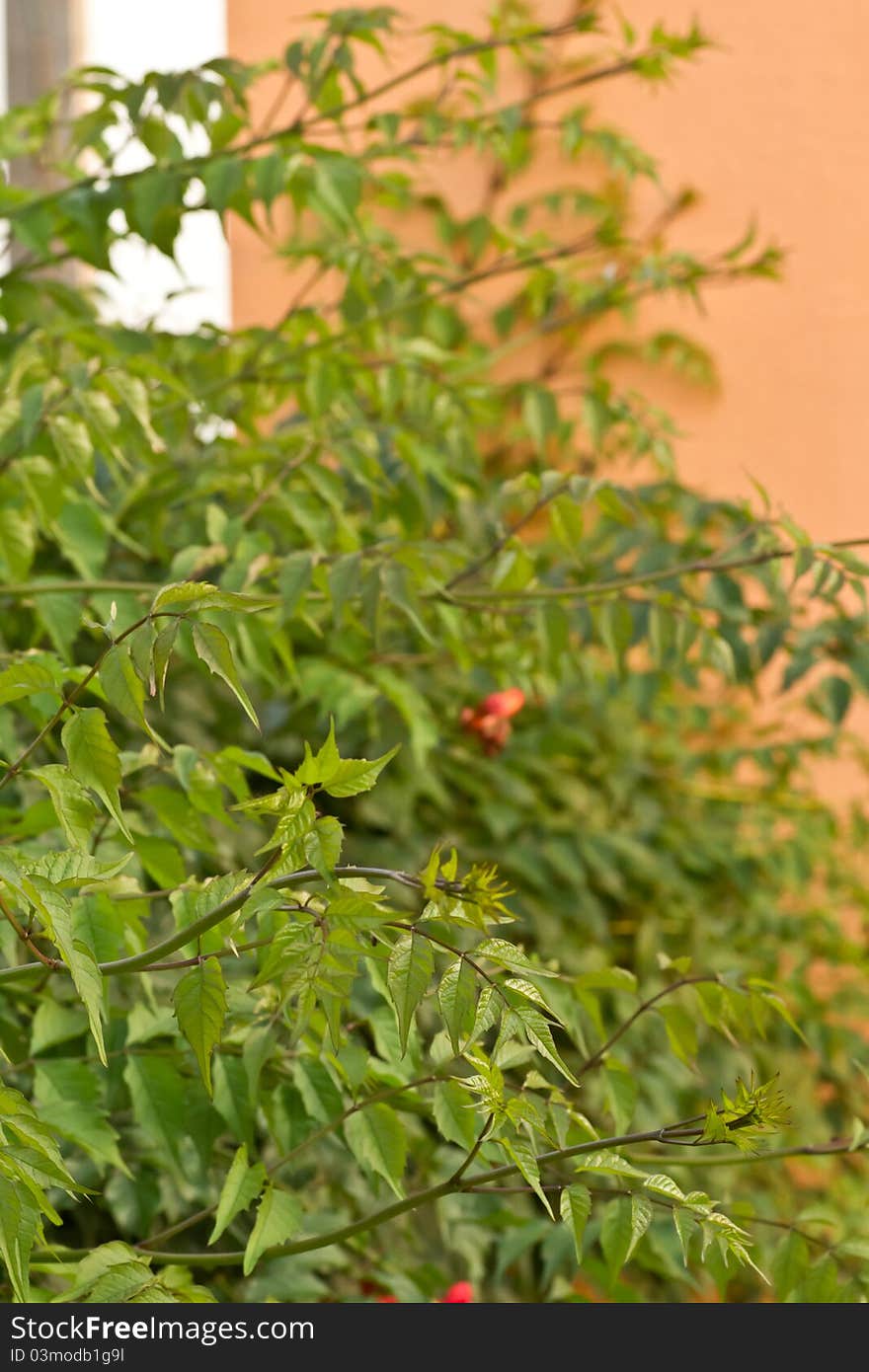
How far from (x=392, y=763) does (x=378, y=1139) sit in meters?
0.89

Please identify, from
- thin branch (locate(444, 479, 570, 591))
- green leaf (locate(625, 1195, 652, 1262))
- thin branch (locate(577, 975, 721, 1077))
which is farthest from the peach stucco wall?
green leaf (locate(625, 1195, 652, 1262))

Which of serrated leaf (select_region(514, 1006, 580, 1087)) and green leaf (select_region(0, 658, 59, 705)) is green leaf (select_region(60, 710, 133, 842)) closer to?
green leaf (select_region(0, 658, 59, 705))

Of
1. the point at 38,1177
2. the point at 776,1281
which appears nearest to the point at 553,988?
the point at 776,1281

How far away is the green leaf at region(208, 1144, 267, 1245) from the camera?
2.51 ft

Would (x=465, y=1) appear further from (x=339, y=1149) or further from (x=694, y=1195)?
(x=694, y=1195)

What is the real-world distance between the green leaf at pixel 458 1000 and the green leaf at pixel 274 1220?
203 mm

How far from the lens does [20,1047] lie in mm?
966

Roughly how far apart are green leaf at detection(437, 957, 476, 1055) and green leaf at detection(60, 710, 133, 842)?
15 cm

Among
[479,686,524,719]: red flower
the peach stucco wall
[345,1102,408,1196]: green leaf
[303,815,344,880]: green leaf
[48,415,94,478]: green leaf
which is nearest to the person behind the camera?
[303,815,344,880]: green leaf

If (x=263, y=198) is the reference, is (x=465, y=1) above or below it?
above

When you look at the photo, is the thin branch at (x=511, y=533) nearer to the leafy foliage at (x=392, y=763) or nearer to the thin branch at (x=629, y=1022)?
the leafy foliage at (x=392, y=763)

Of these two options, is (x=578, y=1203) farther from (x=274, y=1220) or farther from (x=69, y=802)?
(x=69, y=802)

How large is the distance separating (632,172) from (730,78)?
54cm

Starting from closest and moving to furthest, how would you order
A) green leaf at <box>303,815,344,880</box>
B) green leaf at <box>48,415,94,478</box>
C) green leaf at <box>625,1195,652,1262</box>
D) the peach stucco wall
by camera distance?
1. green leaf at <box>303,815,344,880</box>
2. green leaf at <box>625,1195,652,1262</box>
3. green leaf at <box>48,415,94,478</box>
4. the peach stucco wall
